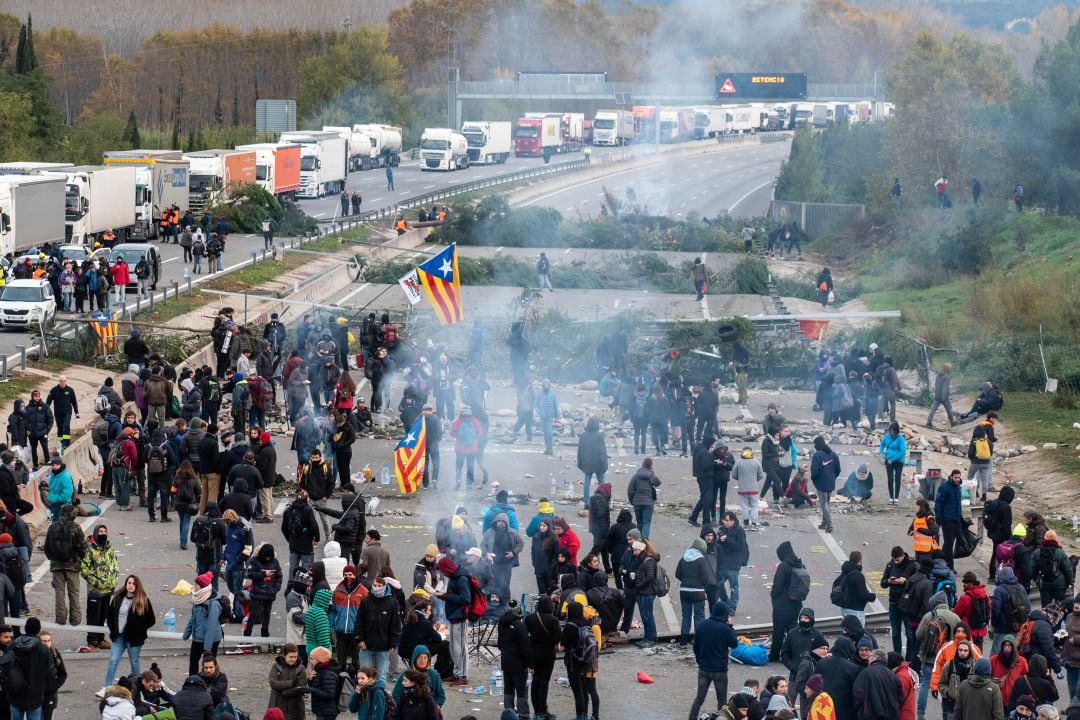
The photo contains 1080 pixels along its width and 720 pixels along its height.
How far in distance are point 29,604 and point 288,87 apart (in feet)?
389

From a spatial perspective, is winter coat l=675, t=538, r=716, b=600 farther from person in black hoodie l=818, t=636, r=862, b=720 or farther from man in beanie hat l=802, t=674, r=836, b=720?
man in beanie hat l=802, t=674, r=836, b=720

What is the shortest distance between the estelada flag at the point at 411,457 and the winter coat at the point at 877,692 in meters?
10.5

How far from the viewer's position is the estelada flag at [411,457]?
77.0ft

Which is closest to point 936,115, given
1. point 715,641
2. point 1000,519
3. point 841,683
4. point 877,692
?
point 1000,519

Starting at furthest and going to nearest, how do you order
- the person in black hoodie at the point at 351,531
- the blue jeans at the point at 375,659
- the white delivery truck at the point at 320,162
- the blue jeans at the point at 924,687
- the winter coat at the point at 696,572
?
the white delivery truck at the point at 320,162
the person in black hoodie at the point at 351,531
the winter coat at the point at 696,572
the blue jeans at the point at 924,687
the blue jeans at the point at 375,659

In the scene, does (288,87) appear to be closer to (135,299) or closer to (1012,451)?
(135,299)

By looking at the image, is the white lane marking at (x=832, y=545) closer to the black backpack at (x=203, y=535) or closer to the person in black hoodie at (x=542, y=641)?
the person in black hoodie at (x=542, y=641)

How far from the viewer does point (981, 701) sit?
13.8 meters

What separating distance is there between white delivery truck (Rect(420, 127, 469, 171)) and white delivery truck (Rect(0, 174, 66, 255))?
44352 mm

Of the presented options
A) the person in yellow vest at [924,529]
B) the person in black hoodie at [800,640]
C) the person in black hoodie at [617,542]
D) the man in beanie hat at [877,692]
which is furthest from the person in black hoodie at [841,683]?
the person in yellow vest at [924,529]

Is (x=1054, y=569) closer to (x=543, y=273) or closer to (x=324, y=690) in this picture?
(x=324, y=690)

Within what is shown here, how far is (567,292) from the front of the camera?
1933 inches

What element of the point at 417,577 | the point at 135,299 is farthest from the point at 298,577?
the point at 135,299

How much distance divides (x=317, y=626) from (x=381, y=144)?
80.2 meters
